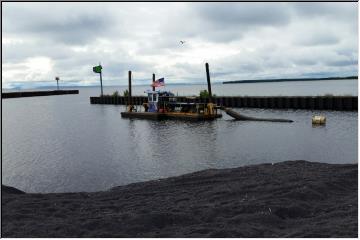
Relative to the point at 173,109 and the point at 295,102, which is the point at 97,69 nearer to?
the point at 173,109

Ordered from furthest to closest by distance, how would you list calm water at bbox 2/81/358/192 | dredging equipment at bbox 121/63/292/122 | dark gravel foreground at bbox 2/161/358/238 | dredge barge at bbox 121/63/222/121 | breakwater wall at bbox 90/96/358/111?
breakwater wall at bbox 90/96/358/111
dredge barge at bbox 121/63/222/121
dredging equipment at bbox 121/63/292/122
calm water at bbox 2/81/358/192
dark gravel foreground at bbox 2/161/358/238

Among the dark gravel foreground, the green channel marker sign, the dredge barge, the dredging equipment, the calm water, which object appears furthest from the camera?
the green channel marker sign

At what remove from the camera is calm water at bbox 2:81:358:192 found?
20703 mm

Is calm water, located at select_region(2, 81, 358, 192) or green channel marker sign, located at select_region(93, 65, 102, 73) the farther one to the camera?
green channel marker sign, located at select_region(93, 65, 102, 73)

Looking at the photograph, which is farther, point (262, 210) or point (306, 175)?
point (306, 175)

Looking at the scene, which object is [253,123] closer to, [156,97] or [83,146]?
[156,97]

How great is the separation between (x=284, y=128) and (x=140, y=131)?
14.0 metres

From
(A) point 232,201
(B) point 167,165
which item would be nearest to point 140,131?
(B) point 167,165

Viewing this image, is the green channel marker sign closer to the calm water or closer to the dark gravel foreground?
the calm water

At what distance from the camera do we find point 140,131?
1613 inches

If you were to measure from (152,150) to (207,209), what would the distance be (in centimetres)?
1845

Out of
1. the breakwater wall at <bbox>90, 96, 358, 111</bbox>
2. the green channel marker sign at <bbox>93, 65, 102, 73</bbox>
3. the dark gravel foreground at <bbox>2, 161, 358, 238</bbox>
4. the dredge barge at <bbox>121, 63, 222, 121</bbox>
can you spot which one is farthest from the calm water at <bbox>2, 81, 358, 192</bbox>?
the green channel marker sign at <bbox>93, 65, 102, 73</bbox>

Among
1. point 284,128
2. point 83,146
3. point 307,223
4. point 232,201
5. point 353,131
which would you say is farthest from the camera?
point 284,128

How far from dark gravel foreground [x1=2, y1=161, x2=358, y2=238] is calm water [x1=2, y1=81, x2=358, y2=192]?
5.95m
